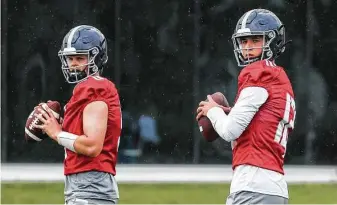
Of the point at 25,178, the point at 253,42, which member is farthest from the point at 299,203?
the point at 253,42

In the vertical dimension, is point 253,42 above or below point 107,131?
above

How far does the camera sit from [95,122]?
5.40 m

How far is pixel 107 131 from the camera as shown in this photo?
5.53 meters

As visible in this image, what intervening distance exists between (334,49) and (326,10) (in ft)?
2.71

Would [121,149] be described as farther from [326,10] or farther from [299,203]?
[299,203]

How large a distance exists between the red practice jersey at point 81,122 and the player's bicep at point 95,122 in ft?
0.18

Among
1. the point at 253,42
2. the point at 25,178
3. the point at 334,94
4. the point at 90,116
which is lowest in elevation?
the point at 25,178

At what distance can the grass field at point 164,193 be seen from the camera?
42.3 feet

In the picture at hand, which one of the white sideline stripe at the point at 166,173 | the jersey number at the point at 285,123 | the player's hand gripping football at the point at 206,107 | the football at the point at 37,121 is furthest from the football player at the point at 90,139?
the white sideline stripe at the point at 166,173

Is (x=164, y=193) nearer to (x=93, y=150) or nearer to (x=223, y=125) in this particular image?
(x=93, y=150)

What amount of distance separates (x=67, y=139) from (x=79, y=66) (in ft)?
1.60

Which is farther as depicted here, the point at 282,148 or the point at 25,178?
the point at 25,178

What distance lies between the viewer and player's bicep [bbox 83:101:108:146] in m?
5.39

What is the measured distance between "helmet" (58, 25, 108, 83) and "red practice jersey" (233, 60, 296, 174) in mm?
942
